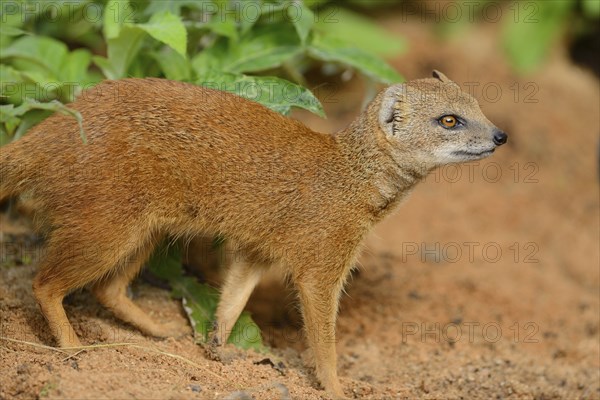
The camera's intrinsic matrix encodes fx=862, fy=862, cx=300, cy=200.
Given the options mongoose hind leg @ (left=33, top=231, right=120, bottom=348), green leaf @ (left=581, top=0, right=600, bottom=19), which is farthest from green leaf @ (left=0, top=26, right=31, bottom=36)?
green leaf @ (left=581, top=0, right=600, bottom=19)

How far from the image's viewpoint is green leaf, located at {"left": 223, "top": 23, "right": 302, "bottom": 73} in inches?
244

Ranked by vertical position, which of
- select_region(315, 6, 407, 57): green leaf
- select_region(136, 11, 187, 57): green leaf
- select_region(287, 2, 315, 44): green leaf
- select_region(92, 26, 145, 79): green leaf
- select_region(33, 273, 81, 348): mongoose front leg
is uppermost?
select_region(136, 11, 187, 57): green leaf

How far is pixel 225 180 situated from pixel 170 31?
3.33 ft

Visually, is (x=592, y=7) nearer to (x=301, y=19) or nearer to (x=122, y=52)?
(x=301, y=19)

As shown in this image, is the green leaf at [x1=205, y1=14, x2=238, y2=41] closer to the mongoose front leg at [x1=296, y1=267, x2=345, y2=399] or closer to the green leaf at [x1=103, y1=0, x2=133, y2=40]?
the green leaf at [x1=103, y1=0, x2=133, y2=40]

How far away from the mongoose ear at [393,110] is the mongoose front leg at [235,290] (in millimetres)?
1233

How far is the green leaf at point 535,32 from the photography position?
10555 mm

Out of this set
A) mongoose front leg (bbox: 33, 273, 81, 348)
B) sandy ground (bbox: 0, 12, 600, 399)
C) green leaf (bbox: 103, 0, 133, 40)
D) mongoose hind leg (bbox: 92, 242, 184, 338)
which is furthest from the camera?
mongoose hind leg (bbox: 92, 242, 184, 338)

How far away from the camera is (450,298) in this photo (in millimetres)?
7074

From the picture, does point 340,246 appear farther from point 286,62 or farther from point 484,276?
point 484,276

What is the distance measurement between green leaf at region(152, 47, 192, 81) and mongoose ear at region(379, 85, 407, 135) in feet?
4.75

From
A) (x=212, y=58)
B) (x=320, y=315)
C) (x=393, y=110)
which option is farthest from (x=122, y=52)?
(x=320, y=315)

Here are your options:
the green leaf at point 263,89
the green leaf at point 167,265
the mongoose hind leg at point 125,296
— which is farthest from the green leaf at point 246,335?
the green leaf at point 263,89

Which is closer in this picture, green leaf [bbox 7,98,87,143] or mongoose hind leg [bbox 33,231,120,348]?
green leaf [bbox 7,98,87,143]
